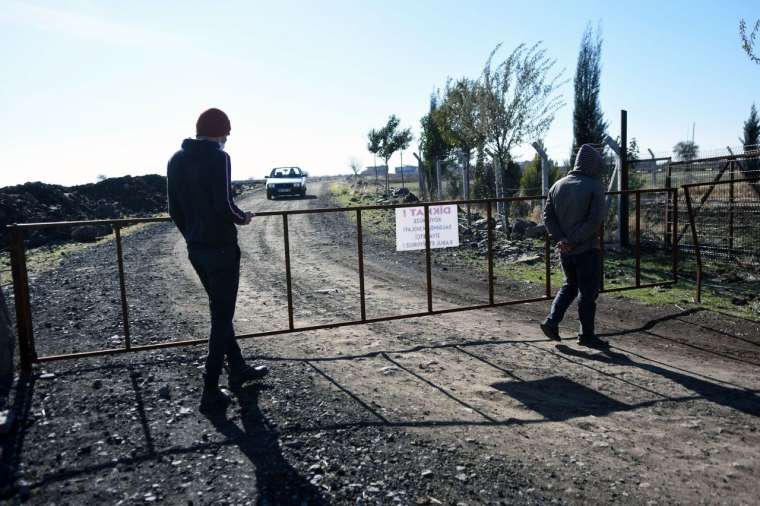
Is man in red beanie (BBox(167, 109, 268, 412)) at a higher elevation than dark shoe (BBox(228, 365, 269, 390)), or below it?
higher

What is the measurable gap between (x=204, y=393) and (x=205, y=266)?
1.01 metres

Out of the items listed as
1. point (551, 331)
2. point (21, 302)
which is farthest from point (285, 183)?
point (551, 331)

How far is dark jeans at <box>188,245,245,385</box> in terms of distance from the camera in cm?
452

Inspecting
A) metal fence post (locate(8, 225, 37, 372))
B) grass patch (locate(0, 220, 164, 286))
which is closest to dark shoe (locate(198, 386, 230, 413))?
metal fence post (locate(8, 225, 37, 372))

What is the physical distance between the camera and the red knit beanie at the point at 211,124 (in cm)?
456

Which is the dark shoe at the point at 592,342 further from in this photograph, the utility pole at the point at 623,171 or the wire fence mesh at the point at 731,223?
the utility pole at the point at 623,171

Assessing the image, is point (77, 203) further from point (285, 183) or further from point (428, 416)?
point (428, 416)

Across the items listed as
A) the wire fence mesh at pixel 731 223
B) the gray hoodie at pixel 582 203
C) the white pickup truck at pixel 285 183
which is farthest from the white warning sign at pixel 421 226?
the white pickup truck at pixel 285 183

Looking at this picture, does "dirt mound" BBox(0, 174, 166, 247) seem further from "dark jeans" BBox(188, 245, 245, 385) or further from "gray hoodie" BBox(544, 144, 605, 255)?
"gray hoodie" BBox(544, 144, 605, 255)

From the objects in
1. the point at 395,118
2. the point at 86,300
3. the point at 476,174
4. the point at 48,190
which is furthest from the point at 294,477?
the point at 395,118

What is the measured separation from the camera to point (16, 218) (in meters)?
20.2

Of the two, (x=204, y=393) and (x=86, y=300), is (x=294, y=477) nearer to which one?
(x=204, y=393)

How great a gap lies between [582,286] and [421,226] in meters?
2.13

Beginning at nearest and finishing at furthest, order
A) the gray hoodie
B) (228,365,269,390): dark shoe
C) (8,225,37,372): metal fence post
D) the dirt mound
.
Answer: (228,365,269,390): dark shoe, (8,225,37,372): metal fence post, the gray hoodie, the dirt mound
